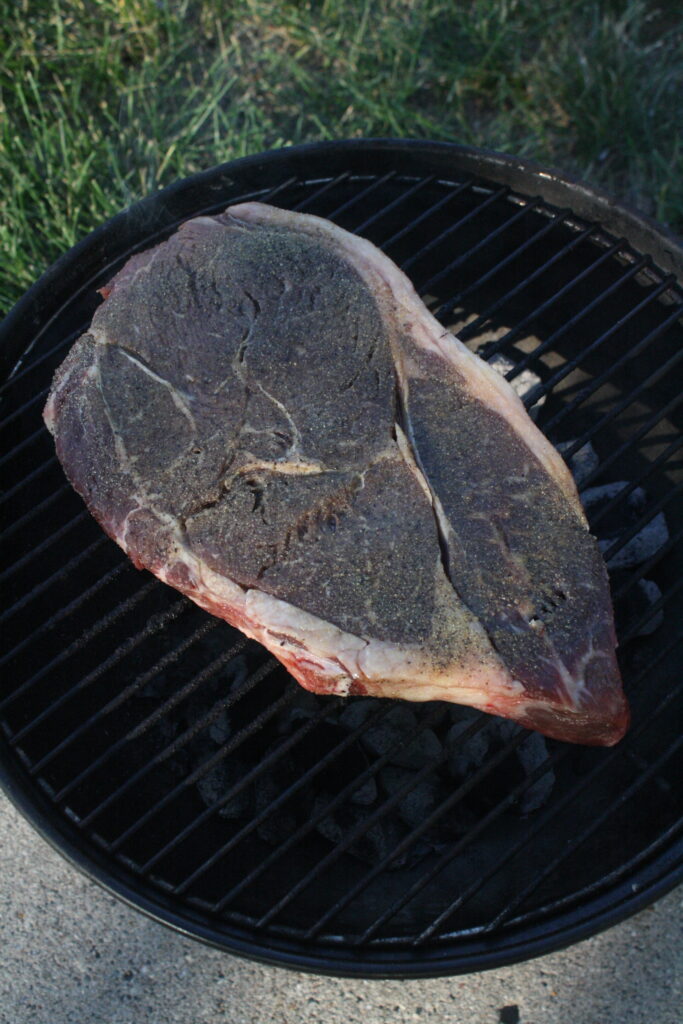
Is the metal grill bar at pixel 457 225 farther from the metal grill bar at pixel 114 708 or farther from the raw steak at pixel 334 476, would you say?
the metal grill bar at pixel 114 708

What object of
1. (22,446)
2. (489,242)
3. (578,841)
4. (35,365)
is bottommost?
(22,446)

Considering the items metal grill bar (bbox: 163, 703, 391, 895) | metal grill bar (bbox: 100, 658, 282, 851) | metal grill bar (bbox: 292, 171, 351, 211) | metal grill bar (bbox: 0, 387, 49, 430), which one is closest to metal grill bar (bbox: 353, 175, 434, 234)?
metal grill bar (bbox: 292, 171, 351, 211)

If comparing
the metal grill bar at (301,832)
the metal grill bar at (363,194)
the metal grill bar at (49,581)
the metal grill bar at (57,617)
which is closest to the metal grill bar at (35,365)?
the metal grill bar at (49,581)

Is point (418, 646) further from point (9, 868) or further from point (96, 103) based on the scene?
point (96, 103)

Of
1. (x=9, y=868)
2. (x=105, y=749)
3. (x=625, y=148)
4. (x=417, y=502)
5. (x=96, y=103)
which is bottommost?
(x=9, y=868)

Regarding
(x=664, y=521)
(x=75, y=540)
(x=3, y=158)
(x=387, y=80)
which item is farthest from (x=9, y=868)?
(x=387, y=80)

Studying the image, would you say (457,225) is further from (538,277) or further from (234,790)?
(234,790)

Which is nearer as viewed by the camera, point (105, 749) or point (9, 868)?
point (105, 749)

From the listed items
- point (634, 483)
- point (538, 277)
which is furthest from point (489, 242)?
point (634, 483)
